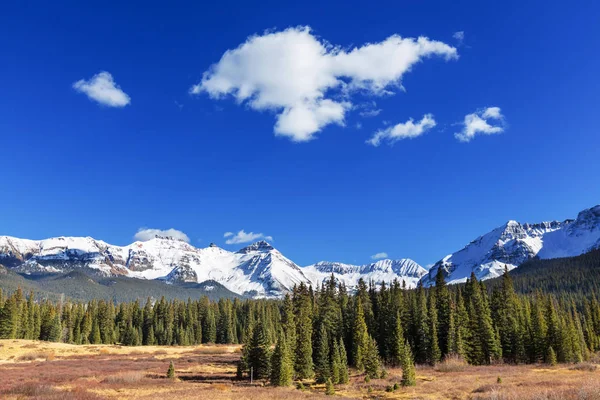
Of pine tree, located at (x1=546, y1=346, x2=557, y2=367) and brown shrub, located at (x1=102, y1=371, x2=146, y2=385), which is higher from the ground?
brown shrub, located at (x1=102, y1=371, x2=146, y2=385)

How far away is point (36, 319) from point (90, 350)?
132 ft

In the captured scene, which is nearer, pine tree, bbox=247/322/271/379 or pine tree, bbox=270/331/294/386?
pine tree, bbox=270/331/294/386

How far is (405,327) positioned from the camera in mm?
80938

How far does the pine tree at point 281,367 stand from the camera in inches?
1939

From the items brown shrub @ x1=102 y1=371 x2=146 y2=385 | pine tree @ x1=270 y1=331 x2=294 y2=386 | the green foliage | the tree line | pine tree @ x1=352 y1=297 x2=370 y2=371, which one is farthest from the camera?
pine tree @ x1=352 y1=297 x2=370 y2=371

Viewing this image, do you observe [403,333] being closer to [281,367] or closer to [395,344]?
[395,344]

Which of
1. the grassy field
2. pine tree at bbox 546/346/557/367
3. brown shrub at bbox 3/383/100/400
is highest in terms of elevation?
brown shrub at bbox 3/383/100/400

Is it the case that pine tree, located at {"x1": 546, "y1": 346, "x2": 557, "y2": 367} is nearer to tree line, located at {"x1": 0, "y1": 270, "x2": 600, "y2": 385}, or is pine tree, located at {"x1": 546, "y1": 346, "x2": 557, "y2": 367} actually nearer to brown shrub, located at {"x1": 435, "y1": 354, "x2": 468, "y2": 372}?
tree line, located at {"x1": 0, "y1": 270, "x2": 600, "y2": 385}

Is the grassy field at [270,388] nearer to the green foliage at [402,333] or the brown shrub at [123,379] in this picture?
the brown shrub at [123,379]

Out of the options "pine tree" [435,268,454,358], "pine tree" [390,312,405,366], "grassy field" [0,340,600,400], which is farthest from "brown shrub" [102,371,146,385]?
"pine tree" [435,268,454,358]

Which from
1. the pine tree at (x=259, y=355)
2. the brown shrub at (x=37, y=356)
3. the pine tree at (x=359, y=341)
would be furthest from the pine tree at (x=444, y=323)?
the brown shrub at (x=37, y=356)

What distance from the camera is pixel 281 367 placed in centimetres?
4959

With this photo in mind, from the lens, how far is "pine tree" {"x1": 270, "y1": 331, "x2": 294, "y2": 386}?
162 feet

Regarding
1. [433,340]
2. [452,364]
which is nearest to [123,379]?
[452,364]
